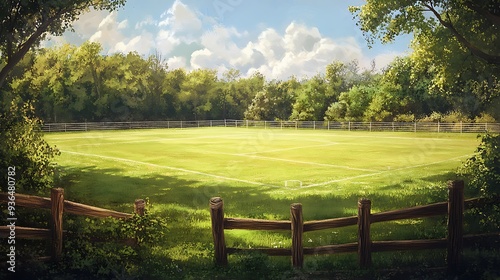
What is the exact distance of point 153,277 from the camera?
7223 millimetres

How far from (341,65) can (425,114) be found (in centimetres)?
1651

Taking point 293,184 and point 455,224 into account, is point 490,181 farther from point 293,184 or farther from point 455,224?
point 293,184

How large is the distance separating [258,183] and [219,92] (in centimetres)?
3957

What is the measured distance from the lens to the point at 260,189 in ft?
47.4

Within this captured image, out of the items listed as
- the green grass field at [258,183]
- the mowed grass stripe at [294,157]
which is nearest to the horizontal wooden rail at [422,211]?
the green grass field at [258,183]

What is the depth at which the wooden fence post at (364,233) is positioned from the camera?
6727mm

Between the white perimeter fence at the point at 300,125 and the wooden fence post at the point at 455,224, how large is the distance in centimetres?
1300

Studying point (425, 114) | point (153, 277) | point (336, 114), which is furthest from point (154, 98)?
point (153, 277)

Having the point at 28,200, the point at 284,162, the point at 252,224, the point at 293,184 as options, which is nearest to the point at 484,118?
the point at 284,162

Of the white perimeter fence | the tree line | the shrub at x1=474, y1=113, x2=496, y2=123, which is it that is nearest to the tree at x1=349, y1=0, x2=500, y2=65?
the tree line

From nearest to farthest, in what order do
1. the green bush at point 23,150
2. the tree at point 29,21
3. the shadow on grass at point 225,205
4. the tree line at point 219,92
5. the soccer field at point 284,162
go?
the shadow on grass at point 225,205
the green bush at point 23,150
the tree at point 29,21
the soccer field at point 284,162
the tree line at point 219,92

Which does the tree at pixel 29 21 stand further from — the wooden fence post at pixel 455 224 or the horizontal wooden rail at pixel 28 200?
the wooden fence post at pixel 455 224

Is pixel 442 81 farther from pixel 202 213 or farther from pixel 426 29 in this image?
pixel 202 213

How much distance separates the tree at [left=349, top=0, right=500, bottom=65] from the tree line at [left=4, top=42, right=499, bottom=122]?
117 centimetres
